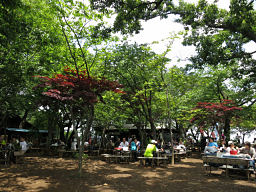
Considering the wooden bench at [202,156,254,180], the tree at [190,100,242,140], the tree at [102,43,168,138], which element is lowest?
the wooden bench at [202,156,254,180]

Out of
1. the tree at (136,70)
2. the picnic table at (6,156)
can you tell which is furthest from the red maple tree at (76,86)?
the picnic table at (6,156)

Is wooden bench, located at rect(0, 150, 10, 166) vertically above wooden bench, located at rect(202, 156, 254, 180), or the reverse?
wooden bench, located at rect(202, 156, 254, 180)

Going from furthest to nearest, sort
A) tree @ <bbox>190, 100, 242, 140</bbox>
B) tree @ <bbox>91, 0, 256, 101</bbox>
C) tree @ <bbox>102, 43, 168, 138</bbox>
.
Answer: tree @ <bbox>190, 100, 242, 140</bbox>
tree @ <bbox>102, 43, 168, 138</bbox>
tree @ <bbox>91, 0, 256, 101</bbox>

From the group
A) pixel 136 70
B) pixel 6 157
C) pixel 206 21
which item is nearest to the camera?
pixel 206 21

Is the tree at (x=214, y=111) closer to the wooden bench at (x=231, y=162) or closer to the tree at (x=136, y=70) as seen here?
the tree at (x=136, y=70)

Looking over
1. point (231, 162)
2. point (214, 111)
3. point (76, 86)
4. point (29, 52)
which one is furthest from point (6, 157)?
point (214, 111)

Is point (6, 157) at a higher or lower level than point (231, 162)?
lower

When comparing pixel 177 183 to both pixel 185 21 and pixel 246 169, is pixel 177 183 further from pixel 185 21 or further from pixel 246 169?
pixel 185 21

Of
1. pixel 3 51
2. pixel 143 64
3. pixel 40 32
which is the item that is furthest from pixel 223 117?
pixel 3 51

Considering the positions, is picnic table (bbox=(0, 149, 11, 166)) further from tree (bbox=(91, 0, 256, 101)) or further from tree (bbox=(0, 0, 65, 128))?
tree (bbox=(91, 0, 256, 101))

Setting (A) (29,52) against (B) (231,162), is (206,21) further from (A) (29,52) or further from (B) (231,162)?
(A) (29,52)

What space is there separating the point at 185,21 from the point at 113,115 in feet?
→ 33.4

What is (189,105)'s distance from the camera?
1769cm

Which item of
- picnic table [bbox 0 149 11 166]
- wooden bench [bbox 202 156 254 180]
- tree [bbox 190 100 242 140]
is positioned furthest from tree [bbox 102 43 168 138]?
picnic table [bbox 0 149 11 166]
